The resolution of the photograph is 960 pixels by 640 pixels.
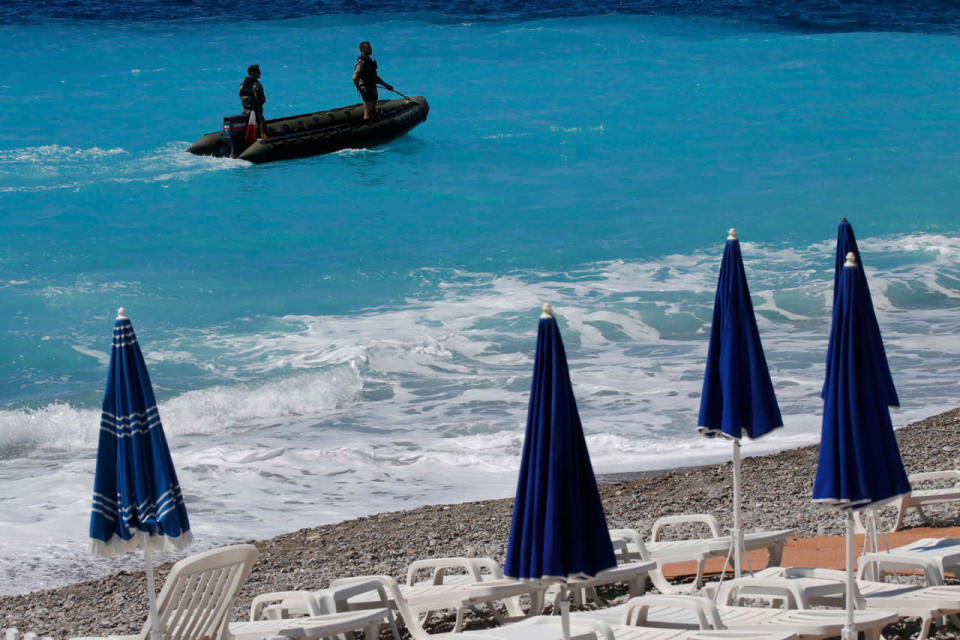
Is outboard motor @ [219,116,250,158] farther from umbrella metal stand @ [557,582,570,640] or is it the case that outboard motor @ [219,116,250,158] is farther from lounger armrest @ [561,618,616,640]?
umbrella metal stand @ [557,582,570,640]

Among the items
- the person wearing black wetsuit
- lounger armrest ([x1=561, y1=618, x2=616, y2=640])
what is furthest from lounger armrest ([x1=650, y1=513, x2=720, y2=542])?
the person wearing black wetsuit

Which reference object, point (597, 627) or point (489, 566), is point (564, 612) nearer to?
point (597, 627)

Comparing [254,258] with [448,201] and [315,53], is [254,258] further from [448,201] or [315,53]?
[315,53]

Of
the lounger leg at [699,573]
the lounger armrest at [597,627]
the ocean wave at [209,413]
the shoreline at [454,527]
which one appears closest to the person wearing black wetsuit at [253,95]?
the ocean wave at [209,413]

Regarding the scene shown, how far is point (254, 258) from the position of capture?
2406cm

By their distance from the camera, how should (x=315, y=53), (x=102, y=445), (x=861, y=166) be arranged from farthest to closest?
(x=315, y=53)
(x=861, y=166)
(x=102, y=445)

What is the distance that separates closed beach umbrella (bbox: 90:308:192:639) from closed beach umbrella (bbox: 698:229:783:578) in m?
2.68

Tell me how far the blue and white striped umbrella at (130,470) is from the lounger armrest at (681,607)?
206cm

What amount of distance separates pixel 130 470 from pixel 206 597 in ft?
2.79

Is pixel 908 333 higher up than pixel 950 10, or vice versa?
pixel 950 10

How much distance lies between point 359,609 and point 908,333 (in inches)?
490

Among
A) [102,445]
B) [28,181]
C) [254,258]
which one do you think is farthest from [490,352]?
[28,181]

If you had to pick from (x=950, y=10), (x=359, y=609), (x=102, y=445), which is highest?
(x=950, y=10)

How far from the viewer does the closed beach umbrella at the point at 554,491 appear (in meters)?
4.80
